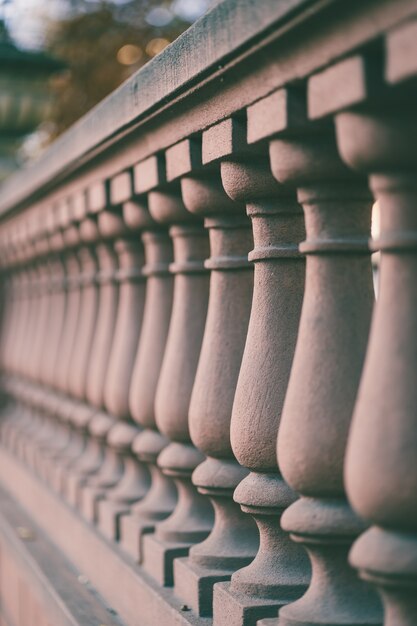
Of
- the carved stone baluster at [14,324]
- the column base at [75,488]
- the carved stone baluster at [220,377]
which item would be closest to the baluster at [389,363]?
the carved stone baluster at [220,377]

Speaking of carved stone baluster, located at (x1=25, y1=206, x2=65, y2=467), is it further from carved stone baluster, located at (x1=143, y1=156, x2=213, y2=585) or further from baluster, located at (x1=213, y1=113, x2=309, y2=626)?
baluster, located at (x1=213, y1=113, x2=309, y2=626)

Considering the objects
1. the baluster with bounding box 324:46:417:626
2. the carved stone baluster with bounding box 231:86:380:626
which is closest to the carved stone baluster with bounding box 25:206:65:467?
the carved stone baluster with bounding box 231:86:380:626

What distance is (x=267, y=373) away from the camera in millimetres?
2209

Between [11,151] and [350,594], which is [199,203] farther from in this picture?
[11,151]

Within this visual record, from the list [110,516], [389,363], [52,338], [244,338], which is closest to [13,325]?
[52,338]

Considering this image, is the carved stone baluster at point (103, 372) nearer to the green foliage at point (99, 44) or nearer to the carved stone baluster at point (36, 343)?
the carved stone baluster at point (36, 343)

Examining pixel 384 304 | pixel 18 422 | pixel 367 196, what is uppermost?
pixel 367 196

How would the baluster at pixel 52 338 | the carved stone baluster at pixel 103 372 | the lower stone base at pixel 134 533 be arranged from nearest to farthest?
the lower stone base at pixel 134 533 < the carved stone baluster at pixel 103 372 < the baluster at pixel 52 338

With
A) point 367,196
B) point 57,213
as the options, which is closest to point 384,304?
point 367,196

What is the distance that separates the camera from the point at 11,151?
7797 millimetres

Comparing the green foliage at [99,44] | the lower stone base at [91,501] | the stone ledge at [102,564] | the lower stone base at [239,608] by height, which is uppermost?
the green foliage at [99,44]

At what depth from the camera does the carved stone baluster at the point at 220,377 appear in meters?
2.52

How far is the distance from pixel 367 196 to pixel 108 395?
1.84 metres

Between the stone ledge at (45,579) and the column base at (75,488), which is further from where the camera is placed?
the column base at (75,488)
